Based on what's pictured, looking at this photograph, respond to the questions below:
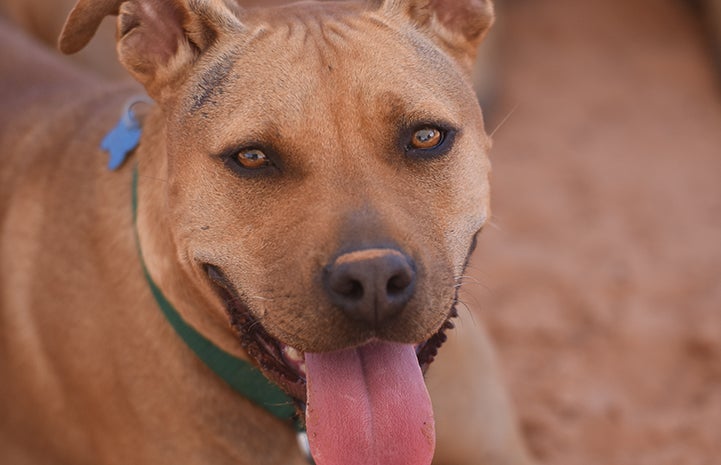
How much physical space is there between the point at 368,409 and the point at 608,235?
120 inches

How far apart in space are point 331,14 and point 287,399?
3.89ft

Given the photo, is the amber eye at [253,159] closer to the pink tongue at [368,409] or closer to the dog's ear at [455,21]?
the pink tongue at [368,409]

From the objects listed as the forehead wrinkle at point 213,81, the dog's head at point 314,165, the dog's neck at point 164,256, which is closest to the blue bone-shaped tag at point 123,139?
the dog's neck at point 164,256

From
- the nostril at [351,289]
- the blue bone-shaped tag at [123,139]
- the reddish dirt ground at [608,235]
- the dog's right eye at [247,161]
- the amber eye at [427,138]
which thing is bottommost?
the reddish dirt ground at [608,235]

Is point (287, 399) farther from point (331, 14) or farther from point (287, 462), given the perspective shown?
point (331, 14)

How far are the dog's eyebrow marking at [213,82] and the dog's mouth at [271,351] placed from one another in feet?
1.55

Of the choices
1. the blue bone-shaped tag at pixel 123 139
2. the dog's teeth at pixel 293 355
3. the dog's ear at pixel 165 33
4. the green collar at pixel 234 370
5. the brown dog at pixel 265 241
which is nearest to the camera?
the brown dog at pixel 265 241

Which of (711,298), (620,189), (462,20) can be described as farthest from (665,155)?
(462,20)

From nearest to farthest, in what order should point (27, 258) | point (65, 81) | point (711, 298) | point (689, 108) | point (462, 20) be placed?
point (462, 20) → point (27, 258) → point (65, 81) → point (711, 298) → point (689, 108)

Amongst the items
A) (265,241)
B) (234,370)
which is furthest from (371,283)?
(234,370)

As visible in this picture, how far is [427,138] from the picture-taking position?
292cm

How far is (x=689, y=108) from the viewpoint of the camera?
21.8 ft

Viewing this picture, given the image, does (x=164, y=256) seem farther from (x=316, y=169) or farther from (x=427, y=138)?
(x=427, y=138)

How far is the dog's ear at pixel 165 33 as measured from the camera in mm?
3078
